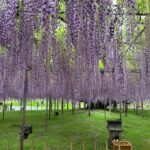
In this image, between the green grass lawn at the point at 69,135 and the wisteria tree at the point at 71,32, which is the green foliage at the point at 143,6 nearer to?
the wisteria tree at the point at 71,32

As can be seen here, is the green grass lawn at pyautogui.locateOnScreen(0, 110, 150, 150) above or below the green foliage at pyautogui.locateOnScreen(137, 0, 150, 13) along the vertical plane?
below

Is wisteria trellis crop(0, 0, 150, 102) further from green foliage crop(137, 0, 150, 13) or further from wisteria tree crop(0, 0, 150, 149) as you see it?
green foliage crop(137, 0, 150, 13)

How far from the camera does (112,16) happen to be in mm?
7555

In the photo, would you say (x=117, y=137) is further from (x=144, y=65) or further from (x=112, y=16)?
(x=112, y=16)

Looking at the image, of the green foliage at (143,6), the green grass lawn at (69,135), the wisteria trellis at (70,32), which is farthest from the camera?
the green grass lawn at (69,135)

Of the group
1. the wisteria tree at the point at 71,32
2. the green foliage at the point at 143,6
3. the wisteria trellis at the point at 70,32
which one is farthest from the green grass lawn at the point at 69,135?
the green foliage at the point at 143,6

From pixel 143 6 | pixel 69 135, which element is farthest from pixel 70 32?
pixel 69 135

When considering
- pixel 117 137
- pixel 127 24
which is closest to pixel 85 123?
pixel 117 137

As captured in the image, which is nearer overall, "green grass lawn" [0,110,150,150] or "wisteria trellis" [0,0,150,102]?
"wisteria trellis" [0,0,150,102]

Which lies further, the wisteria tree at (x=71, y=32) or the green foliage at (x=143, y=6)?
the green foliage at (x=143, y=6)

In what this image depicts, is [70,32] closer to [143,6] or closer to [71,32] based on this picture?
[71,32]

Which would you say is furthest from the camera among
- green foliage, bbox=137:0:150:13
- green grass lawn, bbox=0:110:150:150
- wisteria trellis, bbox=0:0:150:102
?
green grass lawn, bbox=0:110:150:150

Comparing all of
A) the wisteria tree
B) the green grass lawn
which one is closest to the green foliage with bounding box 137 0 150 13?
the wisteria tree

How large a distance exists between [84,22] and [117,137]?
9.09 metres
